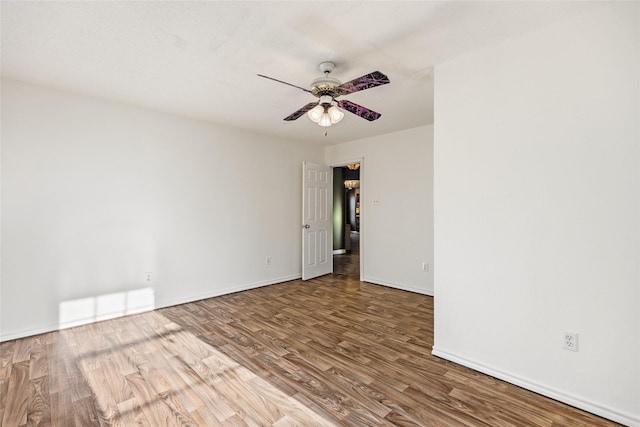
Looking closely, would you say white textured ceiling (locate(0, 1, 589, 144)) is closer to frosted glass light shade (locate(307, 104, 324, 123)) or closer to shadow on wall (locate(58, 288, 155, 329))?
frosted glass light shade (locate(307, 104, 324, 123))

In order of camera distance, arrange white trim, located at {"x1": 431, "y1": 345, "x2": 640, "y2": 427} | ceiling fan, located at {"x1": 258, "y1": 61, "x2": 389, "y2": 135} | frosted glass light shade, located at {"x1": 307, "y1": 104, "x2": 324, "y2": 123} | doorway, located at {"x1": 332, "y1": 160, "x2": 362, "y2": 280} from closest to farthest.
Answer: white trim, located at {"x1": 431, "y1": 345, "x2": 640, "y2": 427}
ceiling fan, located at {"x1": 258, "y1": 61, "x2": 389, "y2": 135}
frosted glass light shade, located at {"x1": 307, "y1": 104, "x2": 324, "y2": 123}
doorway, located at {"x1": 332, "y1": 160, "x2": 362, "y2": 280}

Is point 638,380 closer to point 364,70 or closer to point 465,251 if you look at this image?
point 465,251

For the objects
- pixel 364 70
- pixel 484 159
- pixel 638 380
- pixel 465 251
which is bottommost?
pixel 638 380

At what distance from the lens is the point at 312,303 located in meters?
4.02

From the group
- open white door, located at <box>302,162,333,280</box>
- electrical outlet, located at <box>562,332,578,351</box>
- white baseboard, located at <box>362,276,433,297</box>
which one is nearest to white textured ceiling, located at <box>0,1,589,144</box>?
electrical outlet, located at <box>562,332,578,351</box>

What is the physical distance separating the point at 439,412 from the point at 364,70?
2661 millimetres

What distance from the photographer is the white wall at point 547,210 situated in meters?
1.76

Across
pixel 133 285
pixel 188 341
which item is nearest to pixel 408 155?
pixel 188 341

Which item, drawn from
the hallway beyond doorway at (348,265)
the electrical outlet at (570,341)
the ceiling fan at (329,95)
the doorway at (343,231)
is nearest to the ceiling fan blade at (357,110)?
the ceiling fan at (329,95)

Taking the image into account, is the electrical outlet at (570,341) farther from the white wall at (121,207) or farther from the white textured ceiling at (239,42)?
the white wall at (121,207)

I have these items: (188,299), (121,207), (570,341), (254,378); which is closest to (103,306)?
(188,299)

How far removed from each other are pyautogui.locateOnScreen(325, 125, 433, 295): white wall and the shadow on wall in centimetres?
339

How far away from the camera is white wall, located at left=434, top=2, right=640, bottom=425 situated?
176 cm

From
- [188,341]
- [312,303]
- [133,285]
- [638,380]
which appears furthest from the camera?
[312,303]
